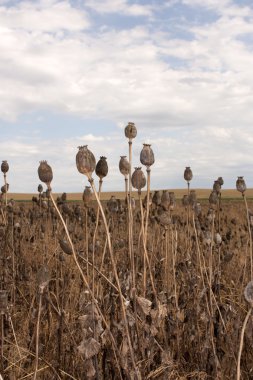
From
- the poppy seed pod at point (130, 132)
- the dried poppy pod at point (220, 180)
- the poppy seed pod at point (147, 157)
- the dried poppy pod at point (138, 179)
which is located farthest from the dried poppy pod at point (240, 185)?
the poppy seed pod at point (130, 132)

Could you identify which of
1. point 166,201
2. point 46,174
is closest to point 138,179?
point 46,174

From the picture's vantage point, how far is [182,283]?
14.6ft

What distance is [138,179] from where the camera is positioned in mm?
2561

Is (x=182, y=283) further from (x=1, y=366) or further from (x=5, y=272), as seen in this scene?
(x=1, y=366)

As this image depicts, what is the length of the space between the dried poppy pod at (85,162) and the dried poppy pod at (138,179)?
507 millimetres

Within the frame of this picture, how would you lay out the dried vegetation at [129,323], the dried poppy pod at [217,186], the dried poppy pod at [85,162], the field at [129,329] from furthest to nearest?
the dried poppy pod at [217,186]
the field at [129,329]
the dried vegetation at [129,323]
the dried poppy pod at [85,162]

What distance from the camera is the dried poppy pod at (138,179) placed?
100.0 inches

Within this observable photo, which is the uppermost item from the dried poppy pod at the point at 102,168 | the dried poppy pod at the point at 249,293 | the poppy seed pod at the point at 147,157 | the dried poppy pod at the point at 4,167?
the dried poppy pod at the point at 4,167

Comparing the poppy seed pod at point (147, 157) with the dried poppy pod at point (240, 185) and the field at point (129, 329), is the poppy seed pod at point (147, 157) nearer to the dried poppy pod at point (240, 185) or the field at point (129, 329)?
the field at point (129, 329)

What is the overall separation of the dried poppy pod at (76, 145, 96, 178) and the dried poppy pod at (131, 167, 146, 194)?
20.0 inches

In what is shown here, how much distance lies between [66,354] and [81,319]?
2.60ft

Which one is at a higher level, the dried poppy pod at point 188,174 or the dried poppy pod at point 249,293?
the dried poppy pod at point 188,174

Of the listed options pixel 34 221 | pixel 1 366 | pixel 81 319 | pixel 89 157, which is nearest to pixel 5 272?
pixel 1 366

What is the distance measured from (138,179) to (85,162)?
1.90 ft
